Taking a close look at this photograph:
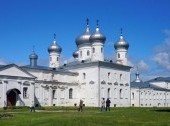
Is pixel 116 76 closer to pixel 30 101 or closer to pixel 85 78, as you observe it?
pixel 85 78

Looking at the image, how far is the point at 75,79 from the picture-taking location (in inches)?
2697

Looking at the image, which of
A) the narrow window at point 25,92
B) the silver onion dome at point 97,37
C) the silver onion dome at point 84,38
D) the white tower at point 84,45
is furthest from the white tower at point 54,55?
the narrow window at point 25,92

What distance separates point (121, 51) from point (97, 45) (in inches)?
301

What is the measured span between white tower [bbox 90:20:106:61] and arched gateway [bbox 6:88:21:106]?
1810 centimetres

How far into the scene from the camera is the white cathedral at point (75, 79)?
5491 centimetres

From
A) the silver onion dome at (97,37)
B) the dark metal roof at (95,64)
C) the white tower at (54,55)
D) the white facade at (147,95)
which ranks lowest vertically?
the white facade at (147,95)

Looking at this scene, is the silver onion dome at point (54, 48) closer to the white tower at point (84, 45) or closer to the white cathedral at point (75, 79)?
the white cathedral at point (75, 79)

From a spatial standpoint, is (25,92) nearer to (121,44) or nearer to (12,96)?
(12,96)

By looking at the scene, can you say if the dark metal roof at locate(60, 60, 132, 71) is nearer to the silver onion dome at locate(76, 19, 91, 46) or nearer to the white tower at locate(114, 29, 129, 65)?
the white tower at locate(114, 29, 129, 65)

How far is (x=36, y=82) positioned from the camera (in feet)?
202

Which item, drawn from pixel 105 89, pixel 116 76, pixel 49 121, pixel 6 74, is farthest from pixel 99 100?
pixel 49 121

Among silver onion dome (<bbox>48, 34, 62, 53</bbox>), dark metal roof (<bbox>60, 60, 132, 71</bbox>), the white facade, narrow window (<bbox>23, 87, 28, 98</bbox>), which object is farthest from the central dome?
narrow window (<bbox>23, 87, 28, 98</bbox>)

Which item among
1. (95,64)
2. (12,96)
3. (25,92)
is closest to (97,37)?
(95,64)

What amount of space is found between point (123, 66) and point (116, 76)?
2719 mm
